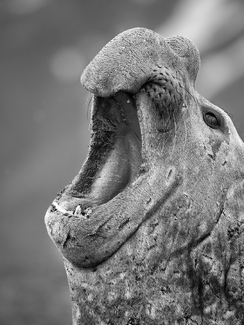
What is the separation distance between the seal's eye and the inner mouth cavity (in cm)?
44

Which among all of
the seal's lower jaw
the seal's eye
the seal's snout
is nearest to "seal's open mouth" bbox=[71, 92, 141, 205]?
the seal's lower jaw

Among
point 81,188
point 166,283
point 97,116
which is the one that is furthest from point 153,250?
point 97,116

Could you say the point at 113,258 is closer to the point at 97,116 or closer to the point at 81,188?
Result: the point at 81,188

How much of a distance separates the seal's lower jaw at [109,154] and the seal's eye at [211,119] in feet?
1.44

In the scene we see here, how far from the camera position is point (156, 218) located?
2.82 m

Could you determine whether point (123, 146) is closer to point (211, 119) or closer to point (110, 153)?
point (110, 153)

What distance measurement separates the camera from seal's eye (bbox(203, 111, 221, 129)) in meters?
3.32

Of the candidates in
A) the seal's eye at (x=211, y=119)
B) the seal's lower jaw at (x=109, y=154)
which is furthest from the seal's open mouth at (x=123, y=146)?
the seal's eye at (x=211, y=119)

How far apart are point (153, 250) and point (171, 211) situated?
0.24 metres

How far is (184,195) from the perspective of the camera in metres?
2.92

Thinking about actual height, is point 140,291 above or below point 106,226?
below

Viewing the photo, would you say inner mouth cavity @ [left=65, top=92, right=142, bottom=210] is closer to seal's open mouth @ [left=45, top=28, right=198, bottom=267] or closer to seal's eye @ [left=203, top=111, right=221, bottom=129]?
seal's open mouth @ [left=45, top=28, right=198, bottom=267]

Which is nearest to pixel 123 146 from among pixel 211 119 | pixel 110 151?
pixel 110 151

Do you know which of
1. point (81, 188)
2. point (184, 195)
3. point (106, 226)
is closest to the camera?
point (106, 226)
